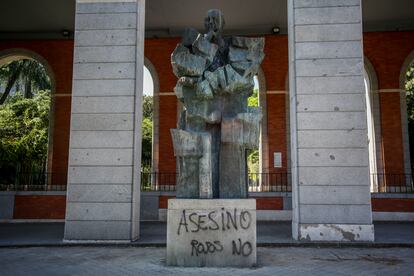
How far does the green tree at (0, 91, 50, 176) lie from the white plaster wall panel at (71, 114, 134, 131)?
8780 millimetres

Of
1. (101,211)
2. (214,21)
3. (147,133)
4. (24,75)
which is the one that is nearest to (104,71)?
(101,211)

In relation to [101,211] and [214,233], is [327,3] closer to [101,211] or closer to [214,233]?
[214,233]

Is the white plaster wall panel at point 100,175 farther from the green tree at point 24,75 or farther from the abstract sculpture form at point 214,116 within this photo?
the green tree at point 24,75

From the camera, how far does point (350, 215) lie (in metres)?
8.42

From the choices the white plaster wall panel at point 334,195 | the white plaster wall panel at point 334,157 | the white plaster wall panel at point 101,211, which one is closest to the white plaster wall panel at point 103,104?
the white plaster wall panel at point 101,211

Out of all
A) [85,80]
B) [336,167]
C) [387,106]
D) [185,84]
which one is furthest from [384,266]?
[387,106]

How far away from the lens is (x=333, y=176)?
855 centimetres

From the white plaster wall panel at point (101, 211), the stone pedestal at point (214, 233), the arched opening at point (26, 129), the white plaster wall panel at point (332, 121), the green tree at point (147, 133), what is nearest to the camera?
the stone pedestal at point (214, 233)

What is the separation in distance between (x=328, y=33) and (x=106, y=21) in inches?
208

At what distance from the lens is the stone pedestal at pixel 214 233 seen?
5.46m

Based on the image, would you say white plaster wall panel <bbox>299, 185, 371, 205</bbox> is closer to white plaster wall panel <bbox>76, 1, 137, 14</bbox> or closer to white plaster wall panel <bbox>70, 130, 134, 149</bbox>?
white plaster wall panel <bbox>70, 130, 134, 149</bbox>

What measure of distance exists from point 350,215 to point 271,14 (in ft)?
33.3

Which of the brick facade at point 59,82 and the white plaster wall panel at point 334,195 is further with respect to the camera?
the brick facade at point 59,82

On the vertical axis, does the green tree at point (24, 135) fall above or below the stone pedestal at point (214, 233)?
above
